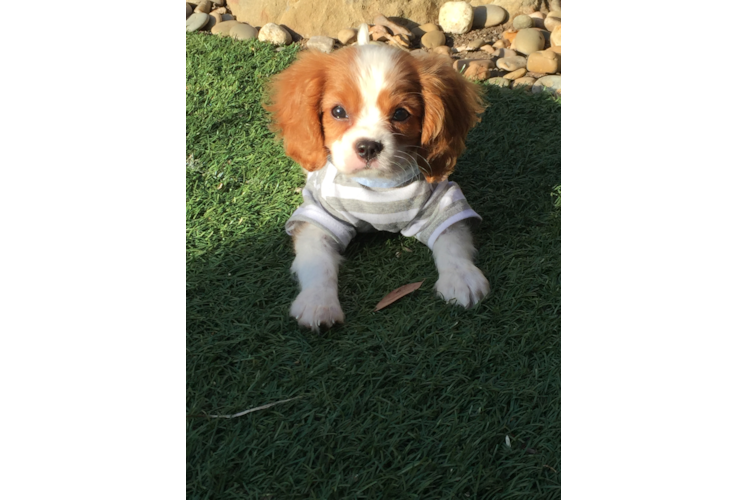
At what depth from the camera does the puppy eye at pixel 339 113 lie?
194cm

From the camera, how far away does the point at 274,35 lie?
197cm

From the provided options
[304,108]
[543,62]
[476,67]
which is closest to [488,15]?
[543,62]

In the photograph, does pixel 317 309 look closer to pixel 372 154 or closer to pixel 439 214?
pixel 372 154

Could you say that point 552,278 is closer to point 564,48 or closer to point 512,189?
point 512,189

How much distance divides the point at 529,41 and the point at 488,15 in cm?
15

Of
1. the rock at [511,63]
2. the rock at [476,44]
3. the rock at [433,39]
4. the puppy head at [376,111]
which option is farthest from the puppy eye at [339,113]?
the rock at [511,63]

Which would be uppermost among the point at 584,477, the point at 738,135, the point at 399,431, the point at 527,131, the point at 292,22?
the point at 292,22

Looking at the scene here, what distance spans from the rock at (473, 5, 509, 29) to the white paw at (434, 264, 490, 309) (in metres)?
0.82

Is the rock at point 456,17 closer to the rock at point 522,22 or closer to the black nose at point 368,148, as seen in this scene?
the rock at point 522,22

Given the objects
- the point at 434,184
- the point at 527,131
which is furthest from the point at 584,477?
the point at 527,131

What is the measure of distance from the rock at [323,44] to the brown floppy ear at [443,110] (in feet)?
1.00

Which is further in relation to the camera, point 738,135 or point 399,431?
point 399,431

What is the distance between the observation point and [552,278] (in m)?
2.04

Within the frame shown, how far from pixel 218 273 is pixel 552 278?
116 cm
